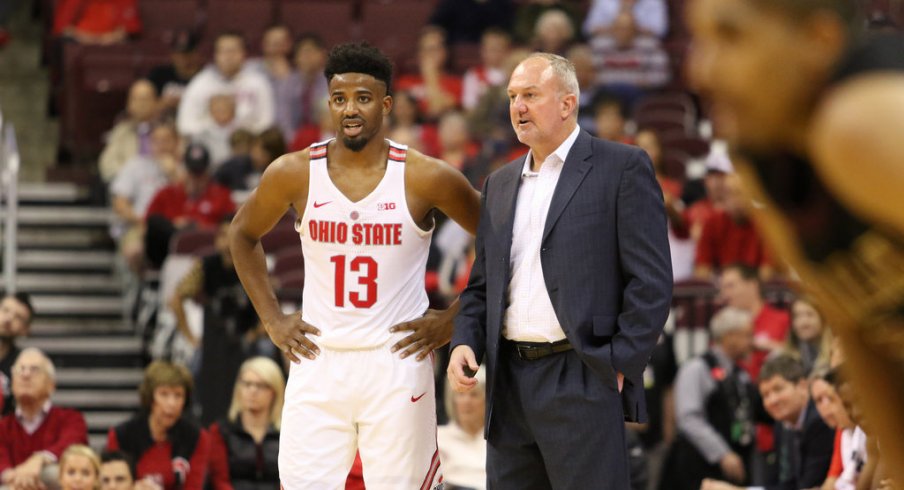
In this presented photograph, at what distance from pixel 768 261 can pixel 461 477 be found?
10.2 ft

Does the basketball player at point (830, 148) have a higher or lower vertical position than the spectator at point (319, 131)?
lower

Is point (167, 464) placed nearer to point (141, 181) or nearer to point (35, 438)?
point (35, 438)

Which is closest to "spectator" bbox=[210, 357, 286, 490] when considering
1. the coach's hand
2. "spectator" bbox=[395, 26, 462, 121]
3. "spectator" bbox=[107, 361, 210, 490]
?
"spectator" bbox=[107, 361, 210, 490]

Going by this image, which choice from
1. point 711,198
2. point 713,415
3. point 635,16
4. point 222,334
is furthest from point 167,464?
point 635,16

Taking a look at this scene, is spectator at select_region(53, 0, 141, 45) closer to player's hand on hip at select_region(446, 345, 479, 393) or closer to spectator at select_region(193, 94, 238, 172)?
spectator at select_region(193, 94, 238, 172)

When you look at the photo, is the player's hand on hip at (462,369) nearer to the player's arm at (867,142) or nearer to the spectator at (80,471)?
the player's arm at (867,142)

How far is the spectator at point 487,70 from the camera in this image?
39.5 feet

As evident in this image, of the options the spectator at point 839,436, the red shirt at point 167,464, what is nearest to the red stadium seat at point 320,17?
the red shirt at point 167,464

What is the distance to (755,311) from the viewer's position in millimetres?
8984

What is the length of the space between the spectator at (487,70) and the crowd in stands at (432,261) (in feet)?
0.06

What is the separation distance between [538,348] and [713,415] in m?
3.91

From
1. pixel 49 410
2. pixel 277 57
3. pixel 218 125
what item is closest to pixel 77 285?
pixel 218 125

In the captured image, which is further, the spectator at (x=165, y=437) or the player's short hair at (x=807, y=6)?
the spectator at (x=165, y=437)

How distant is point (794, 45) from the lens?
1819 millimetres
